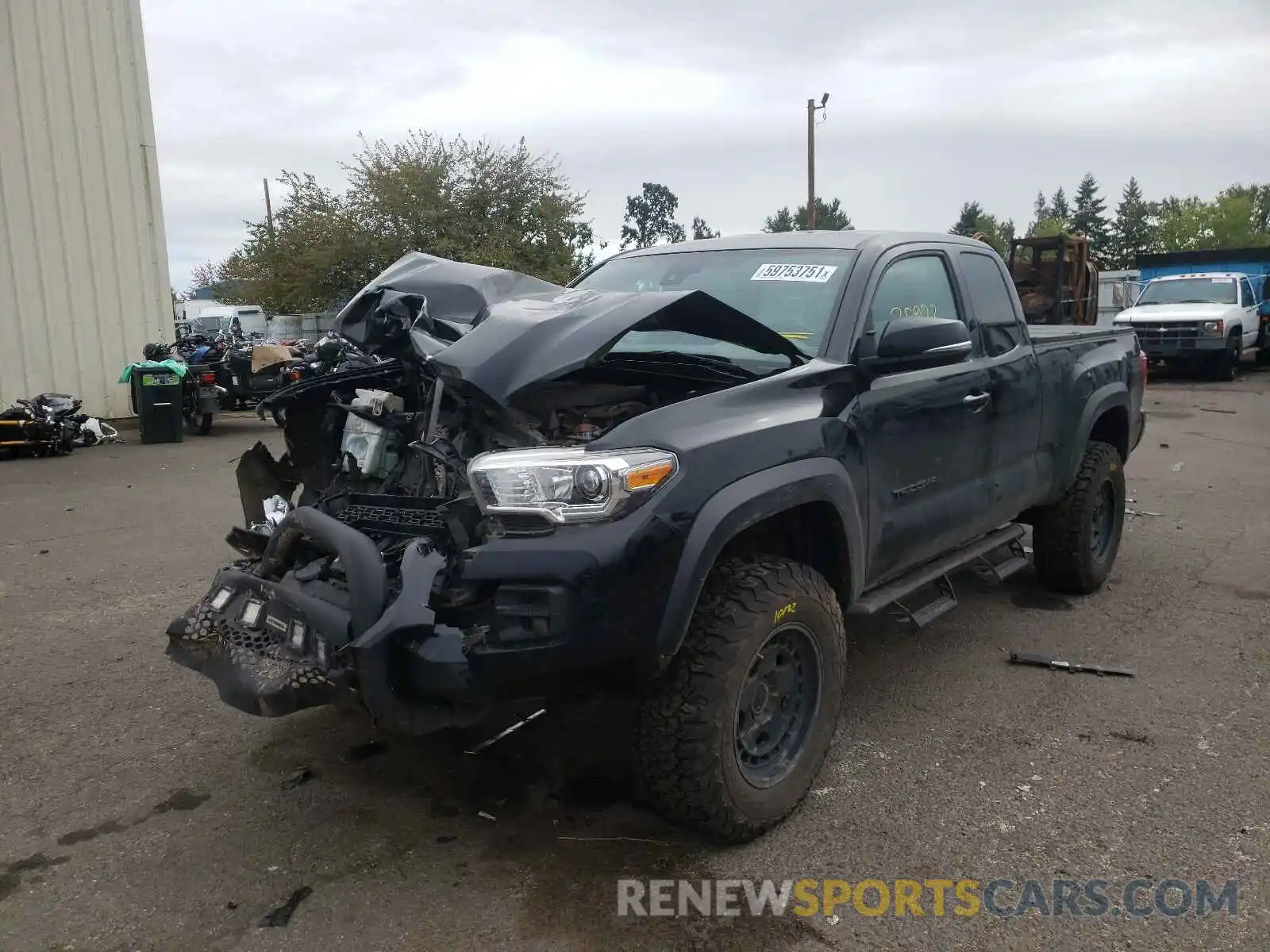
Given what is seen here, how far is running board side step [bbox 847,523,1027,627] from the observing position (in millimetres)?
3760

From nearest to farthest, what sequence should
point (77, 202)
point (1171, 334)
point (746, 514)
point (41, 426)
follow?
point (746, 514) → point (41, 426) → point (77, 202) → point (1171, 334)

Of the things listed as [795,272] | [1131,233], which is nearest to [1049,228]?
[1131,233]

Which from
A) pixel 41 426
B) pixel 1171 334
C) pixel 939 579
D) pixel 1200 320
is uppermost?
pixel 1200 320

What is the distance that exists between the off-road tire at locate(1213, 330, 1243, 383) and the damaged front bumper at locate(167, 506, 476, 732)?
1988cm

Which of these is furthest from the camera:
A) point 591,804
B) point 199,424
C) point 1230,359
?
point 1230,359

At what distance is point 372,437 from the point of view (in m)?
3.50

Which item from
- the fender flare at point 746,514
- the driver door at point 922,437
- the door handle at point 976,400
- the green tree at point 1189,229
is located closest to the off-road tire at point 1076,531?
the driver door at point 922,437

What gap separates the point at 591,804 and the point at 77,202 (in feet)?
45.2

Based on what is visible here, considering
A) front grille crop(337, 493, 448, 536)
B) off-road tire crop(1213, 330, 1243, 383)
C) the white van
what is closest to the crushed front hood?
front grille crop(337, 493, 448, 536)

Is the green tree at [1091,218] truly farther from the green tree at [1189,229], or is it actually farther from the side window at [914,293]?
the side window at [914,293]

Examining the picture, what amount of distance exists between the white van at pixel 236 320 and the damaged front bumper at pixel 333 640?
929 inches

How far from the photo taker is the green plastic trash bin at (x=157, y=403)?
12.8 m

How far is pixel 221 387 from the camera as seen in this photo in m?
14.1

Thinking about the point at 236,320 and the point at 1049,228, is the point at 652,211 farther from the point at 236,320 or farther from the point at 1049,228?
the point at 236,320
